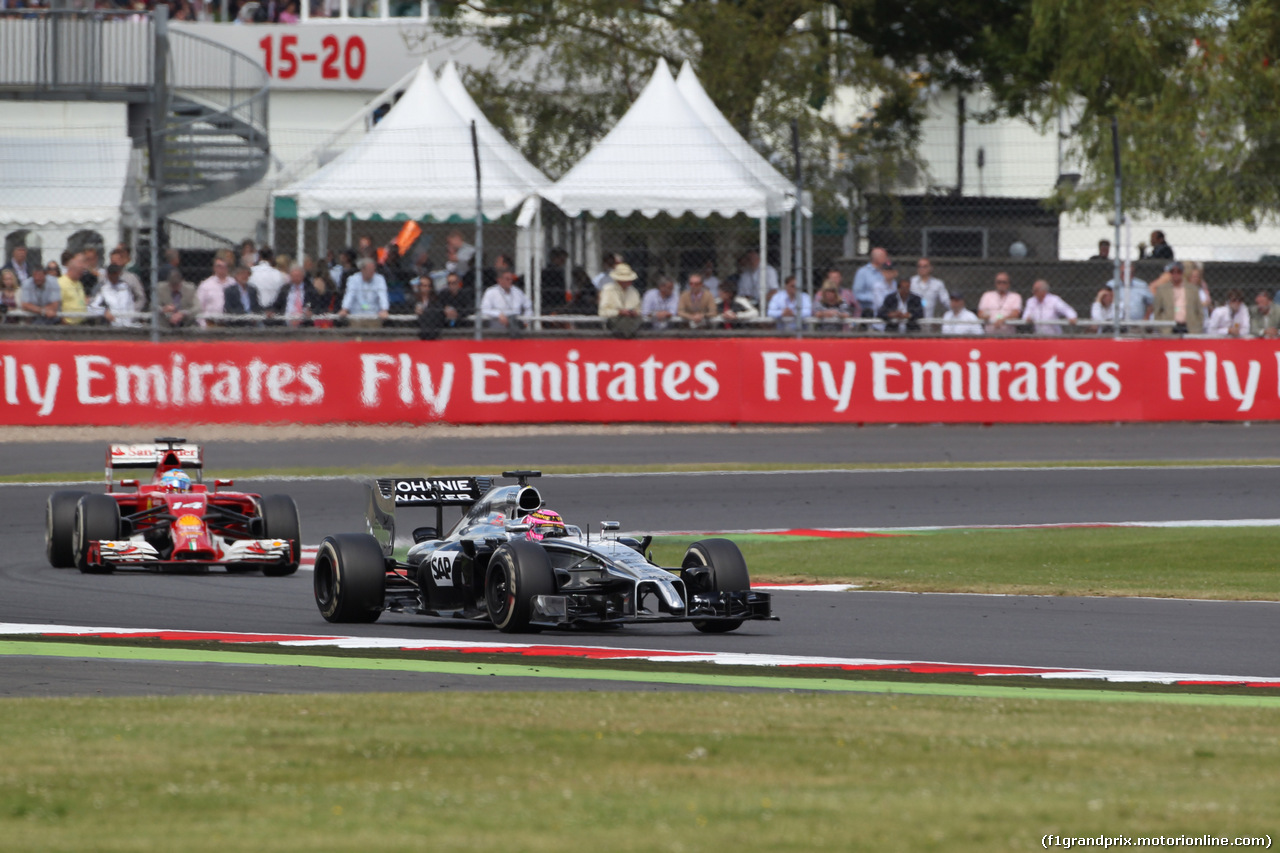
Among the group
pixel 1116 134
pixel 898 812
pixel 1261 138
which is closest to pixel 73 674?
pixel 898 812

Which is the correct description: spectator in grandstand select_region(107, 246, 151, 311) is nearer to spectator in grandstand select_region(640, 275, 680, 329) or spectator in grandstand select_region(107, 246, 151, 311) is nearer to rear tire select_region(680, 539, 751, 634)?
spectator in grandstand select_region(640, 275, 680, 329)

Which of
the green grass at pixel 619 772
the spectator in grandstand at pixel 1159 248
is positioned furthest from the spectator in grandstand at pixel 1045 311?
the green grass at pixel 619 772

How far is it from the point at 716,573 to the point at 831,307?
40.0 feet

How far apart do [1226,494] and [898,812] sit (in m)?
13.7

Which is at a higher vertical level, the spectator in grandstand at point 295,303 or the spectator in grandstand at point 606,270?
the spectator in grandstand at point 606,270

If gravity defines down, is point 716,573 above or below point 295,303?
below

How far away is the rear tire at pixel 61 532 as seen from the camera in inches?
541

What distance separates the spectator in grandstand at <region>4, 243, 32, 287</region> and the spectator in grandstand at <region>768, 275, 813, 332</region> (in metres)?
8.22

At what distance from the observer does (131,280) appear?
21.3 metres

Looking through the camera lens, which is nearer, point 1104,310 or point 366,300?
point 366,300

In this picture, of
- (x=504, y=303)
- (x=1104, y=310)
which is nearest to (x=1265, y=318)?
(x=1104, y=310)

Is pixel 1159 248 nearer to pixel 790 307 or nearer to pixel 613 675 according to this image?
pixel 790 307

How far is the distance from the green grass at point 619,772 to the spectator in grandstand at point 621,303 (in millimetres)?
14221

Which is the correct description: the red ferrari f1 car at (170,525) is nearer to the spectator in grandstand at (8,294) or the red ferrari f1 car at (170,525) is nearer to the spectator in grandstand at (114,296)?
the spectator in grandstand at (114,296)
